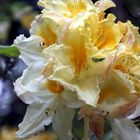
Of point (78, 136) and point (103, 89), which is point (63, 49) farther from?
point (78, 136)

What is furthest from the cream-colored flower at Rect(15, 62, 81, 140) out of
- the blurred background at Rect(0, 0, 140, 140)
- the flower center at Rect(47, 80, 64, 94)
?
the blurred background at Rect(0, 0, 140, 140)

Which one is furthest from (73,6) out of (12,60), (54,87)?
(12,60)

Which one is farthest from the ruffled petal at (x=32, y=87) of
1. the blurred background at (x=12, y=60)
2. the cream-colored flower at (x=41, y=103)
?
the blurred background at (x=12, y=60)

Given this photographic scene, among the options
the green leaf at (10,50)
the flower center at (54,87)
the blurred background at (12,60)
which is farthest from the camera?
the blurred background at (12,60)

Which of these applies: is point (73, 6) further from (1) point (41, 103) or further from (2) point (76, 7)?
(1) point (41, 103)

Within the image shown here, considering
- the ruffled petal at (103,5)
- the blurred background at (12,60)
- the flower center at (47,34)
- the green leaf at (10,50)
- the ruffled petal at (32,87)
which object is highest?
the ruffled petal at (103,5)

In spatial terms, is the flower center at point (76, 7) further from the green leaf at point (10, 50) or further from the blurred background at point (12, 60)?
the blurred background at point (12, 60)

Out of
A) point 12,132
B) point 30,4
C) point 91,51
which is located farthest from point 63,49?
point 30,4
